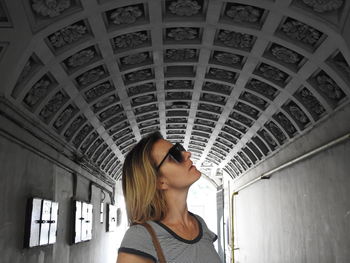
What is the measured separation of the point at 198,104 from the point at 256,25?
5718 mm

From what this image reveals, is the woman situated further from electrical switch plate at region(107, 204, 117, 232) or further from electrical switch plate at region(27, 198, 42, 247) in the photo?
electrical switch plate at region(107, 204, 117, 232)

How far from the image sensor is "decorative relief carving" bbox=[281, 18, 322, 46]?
294 inches

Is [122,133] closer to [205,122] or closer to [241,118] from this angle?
[205,122]

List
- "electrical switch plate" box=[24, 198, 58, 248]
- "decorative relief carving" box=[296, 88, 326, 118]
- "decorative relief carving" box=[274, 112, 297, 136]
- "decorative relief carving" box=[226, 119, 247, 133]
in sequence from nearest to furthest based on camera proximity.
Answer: "electrical switch plate" box=[24, 198, 58, 248]
"decorative relief carving" box=[296, 88, 326, 118]
"decorative relief carving" box=[274, 112, 297, 136]
"decorative relief carving" box=[226, 119, 247, 133]

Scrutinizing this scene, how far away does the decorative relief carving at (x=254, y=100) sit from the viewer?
11.7 m

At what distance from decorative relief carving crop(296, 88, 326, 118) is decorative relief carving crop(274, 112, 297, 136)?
1661 mm

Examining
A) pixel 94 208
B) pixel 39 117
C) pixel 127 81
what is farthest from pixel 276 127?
pixel 94 208

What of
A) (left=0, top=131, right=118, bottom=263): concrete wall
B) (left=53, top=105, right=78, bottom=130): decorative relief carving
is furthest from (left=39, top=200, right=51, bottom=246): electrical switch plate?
(left=53, top=105, right=78, bottom=130): decorative relief carving

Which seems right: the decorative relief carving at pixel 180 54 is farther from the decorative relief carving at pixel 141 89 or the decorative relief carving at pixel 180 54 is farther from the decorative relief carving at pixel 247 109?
the decorative relief carving at pixel 247 109

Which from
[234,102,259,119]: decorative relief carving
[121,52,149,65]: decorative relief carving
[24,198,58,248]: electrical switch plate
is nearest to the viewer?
[24,198,58,248]: electrical switch plate

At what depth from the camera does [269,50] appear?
29.4ft

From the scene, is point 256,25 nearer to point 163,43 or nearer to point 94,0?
point 163,43

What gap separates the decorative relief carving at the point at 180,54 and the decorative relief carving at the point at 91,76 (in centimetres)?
177

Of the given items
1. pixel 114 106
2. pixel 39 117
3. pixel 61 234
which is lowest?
pixel 61 234
